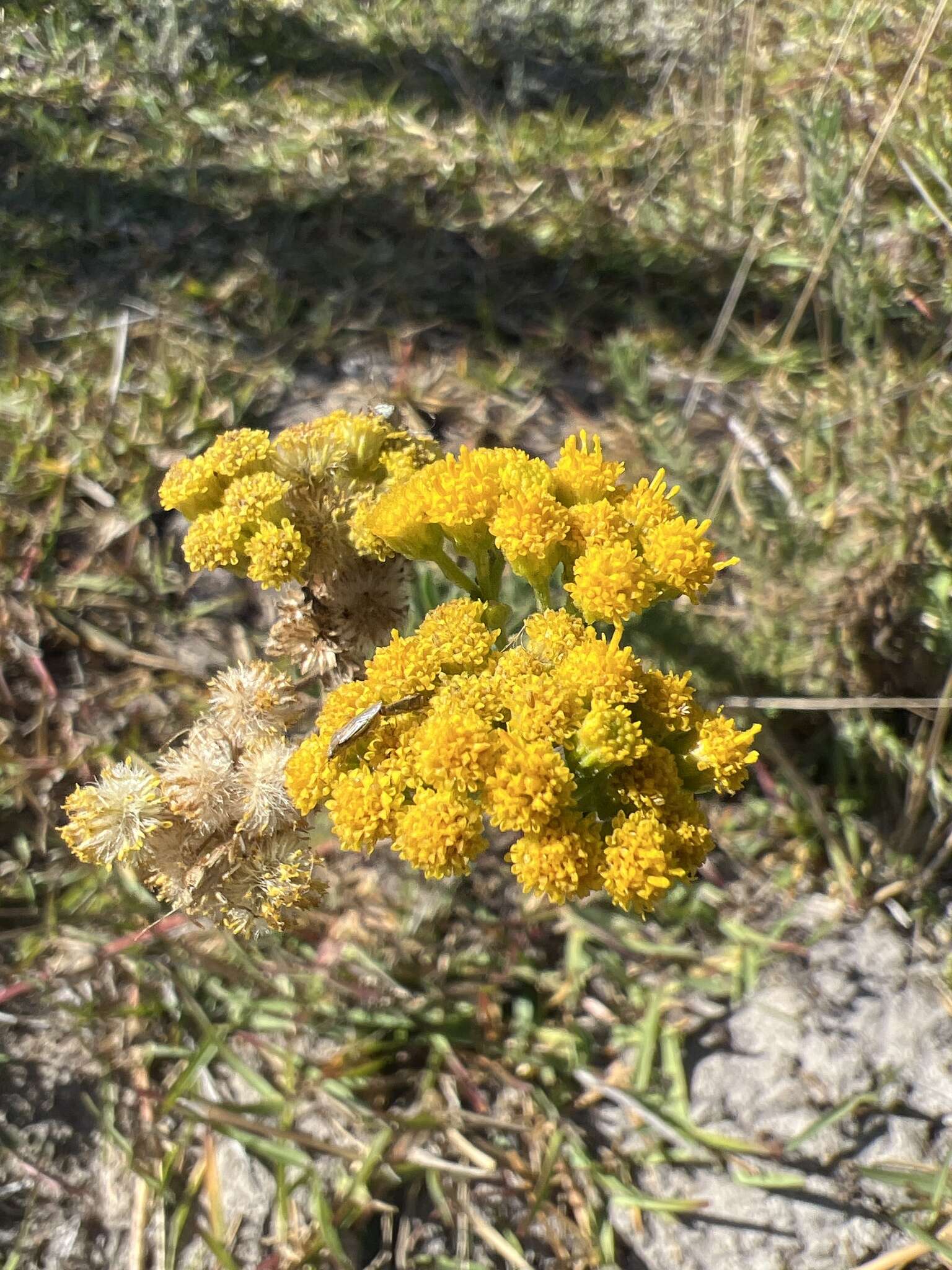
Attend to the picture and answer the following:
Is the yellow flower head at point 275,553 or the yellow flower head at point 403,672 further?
the yellow flower head at point 275,553

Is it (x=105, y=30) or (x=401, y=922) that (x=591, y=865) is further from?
(x=105, y=30)

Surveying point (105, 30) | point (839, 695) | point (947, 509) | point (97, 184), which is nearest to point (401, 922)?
point (839, 695)

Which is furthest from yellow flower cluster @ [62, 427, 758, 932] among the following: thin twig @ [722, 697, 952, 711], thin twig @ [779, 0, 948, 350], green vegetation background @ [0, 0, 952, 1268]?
thin twig @ [779, 0, 948, 350]

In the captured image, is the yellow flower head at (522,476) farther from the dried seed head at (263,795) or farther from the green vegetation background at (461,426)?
the green vegetation background at (461,426)

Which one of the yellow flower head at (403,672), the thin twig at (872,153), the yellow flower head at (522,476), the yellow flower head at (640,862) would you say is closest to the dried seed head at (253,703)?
the yellow flower head at (403,672)

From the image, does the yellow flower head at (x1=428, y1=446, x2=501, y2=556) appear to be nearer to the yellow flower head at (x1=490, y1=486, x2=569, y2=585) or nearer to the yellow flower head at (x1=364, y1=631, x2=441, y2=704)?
the yellow flower head at (x1=490, y1=486, x2=569, y2=585)
